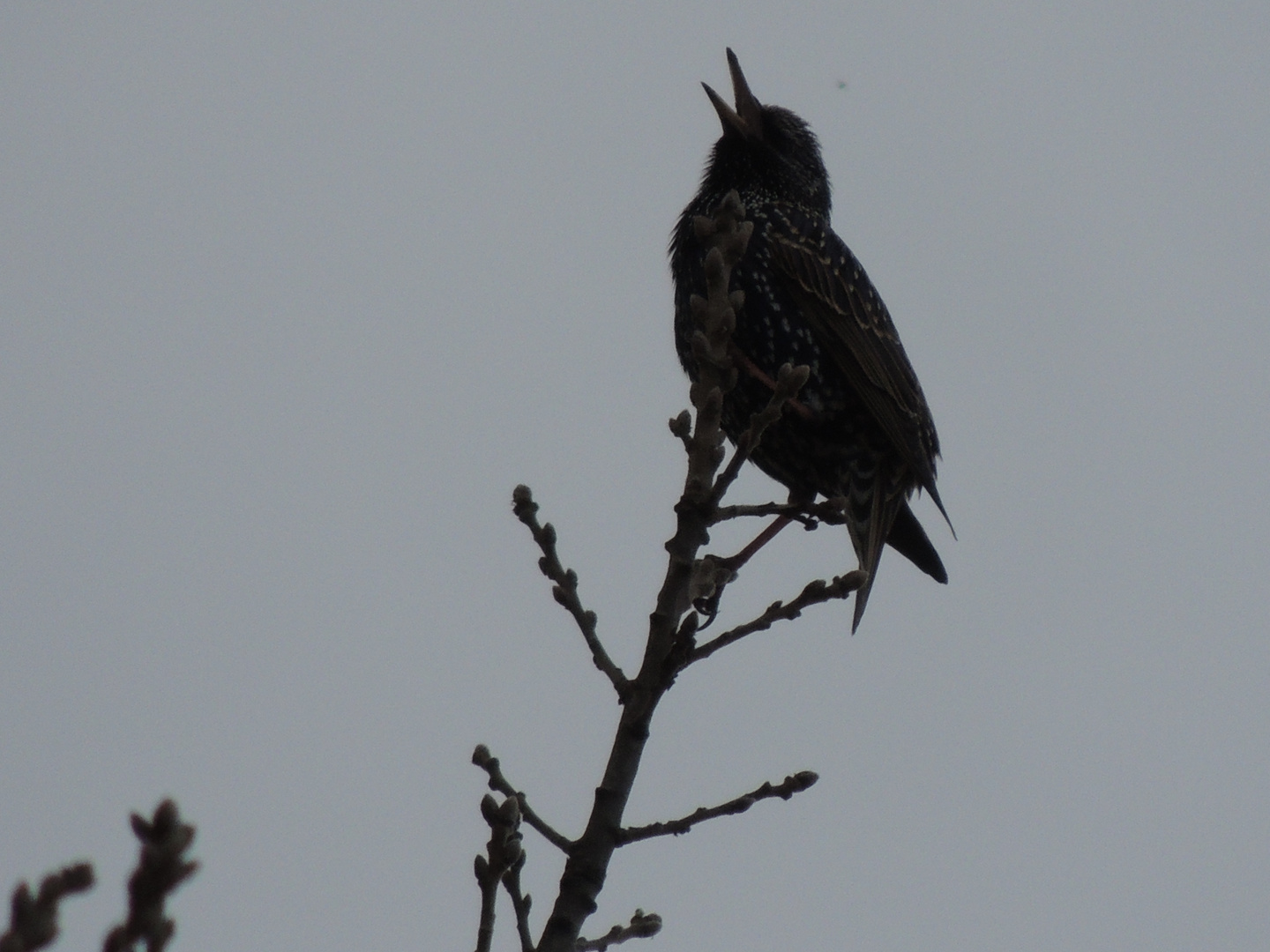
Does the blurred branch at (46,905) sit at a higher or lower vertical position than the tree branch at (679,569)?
lower

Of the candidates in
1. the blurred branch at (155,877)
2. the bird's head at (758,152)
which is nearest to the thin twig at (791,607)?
the blurred branch at (155,877)

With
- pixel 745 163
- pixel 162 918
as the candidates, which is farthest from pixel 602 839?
pixel 745 163

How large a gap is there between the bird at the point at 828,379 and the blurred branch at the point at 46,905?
144 inches

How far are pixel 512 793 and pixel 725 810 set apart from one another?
0.38 meters

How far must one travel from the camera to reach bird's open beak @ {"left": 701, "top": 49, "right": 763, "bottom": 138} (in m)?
5.98

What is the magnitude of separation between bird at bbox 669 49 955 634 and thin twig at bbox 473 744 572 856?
2.31 m

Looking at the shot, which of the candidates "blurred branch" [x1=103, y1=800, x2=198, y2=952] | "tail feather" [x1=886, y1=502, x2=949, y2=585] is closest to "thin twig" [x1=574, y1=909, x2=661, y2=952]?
"blurred branch" [x1=103, y1=800, x2=198, y2=952]

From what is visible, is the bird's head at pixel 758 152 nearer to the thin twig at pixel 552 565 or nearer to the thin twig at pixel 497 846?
the thin twig at pixel 552 565

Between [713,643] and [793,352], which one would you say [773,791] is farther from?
[793,352]

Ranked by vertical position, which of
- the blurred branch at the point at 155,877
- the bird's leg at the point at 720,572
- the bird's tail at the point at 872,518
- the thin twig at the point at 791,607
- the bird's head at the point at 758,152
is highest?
the bird's head at the point at 758,152

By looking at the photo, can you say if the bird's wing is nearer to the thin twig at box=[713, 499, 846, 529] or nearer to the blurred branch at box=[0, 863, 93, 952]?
the thin twig at box=[713, 499, 846, 529]

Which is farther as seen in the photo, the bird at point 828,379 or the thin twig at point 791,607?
the bird at point 828,379

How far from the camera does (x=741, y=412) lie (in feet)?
16.2

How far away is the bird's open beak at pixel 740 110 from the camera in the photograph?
5984mm
